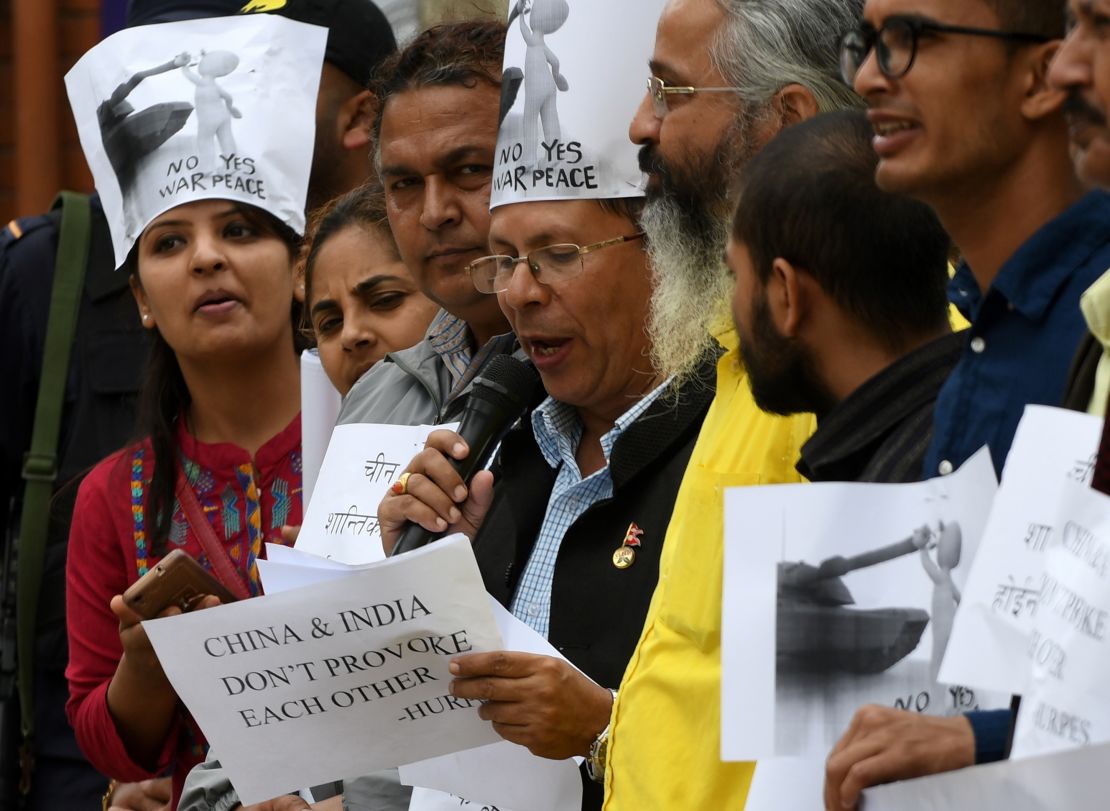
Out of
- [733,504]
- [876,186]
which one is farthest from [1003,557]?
[876,186]

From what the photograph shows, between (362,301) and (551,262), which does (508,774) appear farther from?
(362,301)

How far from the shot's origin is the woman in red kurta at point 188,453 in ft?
13.4

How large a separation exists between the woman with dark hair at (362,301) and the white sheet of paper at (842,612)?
6.96ft

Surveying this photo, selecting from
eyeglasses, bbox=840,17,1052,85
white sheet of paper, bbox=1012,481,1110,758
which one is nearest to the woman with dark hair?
eyeglasses, bbox=840,17,1052,85

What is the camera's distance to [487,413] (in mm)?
3098

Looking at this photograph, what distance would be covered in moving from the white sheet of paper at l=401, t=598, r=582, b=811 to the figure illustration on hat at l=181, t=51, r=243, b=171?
1.75 metres

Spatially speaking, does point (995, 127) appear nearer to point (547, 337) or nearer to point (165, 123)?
point (547, 337)

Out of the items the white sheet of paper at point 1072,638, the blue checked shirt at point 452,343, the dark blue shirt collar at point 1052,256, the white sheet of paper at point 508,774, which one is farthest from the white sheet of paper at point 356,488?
the white sheet of paper at point 1072,638

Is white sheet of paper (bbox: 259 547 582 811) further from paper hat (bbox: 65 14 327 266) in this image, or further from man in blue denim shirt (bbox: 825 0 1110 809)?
paper hat (bbox: 65 14 327 266)

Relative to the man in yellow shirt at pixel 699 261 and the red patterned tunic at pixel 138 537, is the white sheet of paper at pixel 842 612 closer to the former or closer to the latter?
the man in yellow shirt at pixel 699 261

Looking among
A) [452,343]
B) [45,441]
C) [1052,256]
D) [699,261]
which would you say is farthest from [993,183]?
[45,441]

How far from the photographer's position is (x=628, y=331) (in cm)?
325

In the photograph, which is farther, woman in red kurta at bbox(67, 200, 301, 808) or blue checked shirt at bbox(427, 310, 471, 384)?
woman in red kurta at bbox(67, 200, 301, 808)

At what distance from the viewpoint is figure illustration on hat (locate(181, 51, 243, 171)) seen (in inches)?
169
